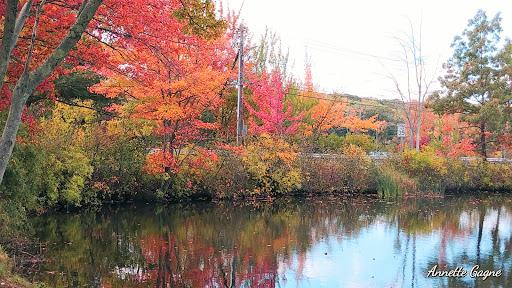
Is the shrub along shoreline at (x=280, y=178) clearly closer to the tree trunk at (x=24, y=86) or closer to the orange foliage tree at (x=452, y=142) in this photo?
the orange foliage tree at (x=452, y=142)

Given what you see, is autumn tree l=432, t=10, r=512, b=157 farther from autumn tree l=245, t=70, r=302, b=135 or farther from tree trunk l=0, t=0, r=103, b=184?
tree trunk l=0, t=0, r=103, b=184

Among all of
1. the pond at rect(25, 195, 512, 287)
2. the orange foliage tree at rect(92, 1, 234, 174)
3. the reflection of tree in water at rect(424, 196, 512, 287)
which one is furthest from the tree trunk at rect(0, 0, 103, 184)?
the reflection of tree in water at rect(424, 196, 512, 287)

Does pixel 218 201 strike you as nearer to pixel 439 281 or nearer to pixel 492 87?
pixel 439 281

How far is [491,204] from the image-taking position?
2178cm

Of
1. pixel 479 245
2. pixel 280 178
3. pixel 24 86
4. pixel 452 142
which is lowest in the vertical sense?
pixel 479 245

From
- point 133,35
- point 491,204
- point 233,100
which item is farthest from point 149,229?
point 491,204

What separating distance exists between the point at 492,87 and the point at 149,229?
75.0 ft

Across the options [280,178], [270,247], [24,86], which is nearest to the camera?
[24,86]

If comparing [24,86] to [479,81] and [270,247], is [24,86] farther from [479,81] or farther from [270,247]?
[479,81]

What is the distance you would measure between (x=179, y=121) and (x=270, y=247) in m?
8.60

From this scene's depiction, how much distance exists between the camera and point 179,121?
18438 mm

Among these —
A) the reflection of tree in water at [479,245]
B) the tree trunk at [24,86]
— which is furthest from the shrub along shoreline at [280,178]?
the tree trunk at [24,86]

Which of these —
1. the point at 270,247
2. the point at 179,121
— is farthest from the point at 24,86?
the point at 179,121

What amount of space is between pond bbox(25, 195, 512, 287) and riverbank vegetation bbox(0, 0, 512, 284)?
146 cm
